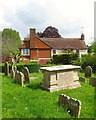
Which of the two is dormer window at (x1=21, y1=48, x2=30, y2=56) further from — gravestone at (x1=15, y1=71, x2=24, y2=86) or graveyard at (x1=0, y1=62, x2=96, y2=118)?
graveyard at (x1=0, y1=62, x2=96, y2=118)

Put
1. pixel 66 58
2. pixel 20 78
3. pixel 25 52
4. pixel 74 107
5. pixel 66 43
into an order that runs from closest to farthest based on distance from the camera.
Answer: pixel 74 107 < pixel 20 78 < pixel 66 58 < pixel 25 52 < pixel 66 43

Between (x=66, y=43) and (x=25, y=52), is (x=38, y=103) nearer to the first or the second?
(x=25, y=52)

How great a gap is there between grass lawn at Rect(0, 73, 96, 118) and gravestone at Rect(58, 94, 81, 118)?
0.58 feet

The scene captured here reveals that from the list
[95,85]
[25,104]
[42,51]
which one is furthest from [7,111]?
[42,51]

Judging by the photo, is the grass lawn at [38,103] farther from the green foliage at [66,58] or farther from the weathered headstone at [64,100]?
the green foliage at [66,58]

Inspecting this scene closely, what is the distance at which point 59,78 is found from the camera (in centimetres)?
1137

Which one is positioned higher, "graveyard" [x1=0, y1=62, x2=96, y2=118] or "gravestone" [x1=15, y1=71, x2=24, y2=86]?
"gravestone" [x1=15, y1=71, x2=24, y2=86]

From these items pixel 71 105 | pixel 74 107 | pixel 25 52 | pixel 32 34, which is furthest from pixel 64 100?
pixel 25 52

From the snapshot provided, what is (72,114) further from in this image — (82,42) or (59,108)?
(82,42)

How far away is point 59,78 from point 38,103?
305 cm

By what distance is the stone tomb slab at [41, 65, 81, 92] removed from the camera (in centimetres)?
1109

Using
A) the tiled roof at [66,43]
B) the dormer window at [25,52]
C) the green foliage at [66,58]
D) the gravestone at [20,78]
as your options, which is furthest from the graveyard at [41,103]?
the tiled roof at [66,43]

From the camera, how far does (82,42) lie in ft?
186

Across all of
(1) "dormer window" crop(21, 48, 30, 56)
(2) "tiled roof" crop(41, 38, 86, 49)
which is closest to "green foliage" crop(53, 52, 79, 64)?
(1) "dormer window" crop(21, 48, 30, 56)
